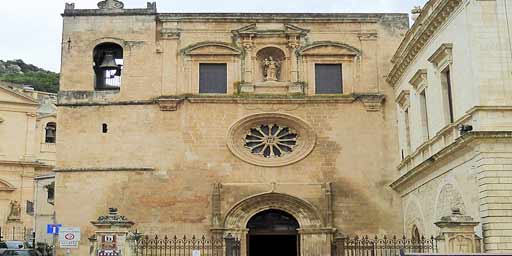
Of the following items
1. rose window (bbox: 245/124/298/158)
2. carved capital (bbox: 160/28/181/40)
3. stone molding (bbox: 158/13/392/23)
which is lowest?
rose window (bbox: 245/124/298/158)

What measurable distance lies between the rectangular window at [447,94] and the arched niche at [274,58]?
7.40 m

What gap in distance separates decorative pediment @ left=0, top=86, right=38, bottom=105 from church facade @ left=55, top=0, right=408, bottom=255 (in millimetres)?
19057

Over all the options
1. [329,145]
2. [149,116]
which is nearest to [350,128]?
[329,145]

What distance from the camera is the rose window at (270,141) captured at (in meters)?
24.8

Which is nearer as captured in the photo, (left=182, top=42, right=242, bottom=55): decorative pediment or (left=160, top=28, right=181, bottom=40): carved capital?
(left=182, top=42, right=242, bottom=55): decorative pediment

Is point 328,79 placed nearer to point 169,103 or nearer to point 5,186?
point 169,103

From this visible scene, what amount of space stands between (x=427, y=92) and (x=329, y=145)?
5.06m

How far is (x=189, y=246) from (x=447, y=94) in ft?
32.2

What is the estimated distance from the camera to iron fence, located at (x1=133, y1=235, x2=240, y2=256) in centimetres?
2278

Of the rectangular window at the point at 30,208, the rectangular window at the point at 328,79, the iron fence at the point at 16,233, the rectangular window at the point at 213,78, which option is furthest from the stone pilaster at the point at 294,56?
the rectangular window at the point at 30,208

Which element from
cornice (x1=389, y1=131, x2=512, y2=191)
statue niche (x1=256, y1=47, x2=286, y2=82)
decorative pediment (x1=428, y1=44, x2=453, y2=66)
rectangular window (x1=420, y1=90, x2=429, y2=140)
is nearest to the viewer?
cornice (x1=389, y1=131, x2=512, y2=191)

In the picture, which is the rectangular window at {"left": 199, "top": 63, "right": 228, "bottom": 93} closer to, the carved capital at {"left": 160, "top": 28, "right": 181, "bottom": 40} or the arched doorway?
the carved capital at {"left": 160, "top": 28, "right": 181, "bottom": 40}

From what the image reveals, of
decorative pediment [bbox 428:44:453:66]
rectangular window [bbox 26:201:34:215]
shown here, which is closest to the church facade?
decorative pediment [bbox 428:44:453:66]

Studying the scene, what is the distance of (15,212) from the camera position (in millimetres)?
41562
